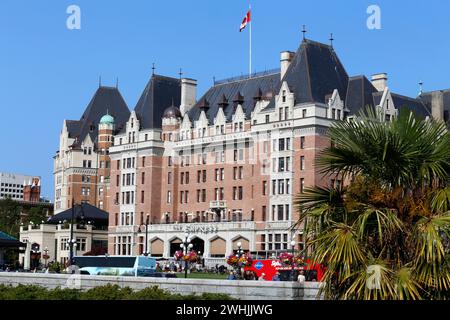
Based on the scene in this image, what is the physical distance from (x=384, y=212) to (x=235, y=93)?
80.1 metres

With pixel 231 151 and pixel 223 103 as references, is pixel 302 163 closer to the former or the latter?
pixel 231 151

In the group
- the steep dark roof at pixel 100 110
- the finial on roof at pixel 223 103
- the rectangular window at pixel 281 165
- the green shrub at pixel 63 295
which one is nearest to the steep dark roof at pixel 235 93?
the finial on roof at pixel 223 103

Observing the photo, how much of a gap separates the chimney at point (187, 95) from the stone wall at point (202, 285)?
220 ft

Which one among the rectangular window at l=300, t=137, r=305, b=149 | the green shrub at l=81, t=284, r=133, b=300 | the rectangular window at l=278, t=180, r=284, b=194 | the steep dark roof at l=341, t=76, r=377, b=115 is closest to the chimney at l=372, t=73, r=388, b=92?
the steep dark roof at l=341, t=76, r=377, b=115

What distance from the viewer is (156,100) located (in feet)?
340

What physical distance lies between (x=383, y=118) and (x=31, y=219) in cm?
12692

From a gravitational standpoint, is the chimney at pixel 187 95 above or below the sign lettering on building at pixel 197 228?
above

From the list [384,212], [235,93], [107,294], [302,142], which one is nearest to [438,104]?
[302,142]

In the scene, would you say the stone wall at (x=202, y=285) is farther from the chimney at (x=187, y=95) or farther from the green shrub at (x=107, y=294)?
the chimney at (x=187, y=95)

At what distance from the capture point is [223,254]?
293 ft

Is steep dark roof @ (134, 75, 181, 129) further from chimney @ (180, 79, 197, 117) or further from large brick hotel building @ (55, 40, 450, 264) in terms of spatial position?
chimney @ (180, 79, 197, 117)

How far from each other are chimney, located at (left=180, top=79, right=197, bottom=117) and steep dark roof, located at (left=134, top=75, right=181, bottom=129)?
1.90 meters

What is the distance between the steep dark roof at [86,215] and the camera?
10650cm
